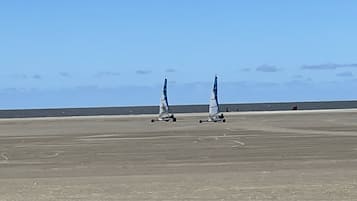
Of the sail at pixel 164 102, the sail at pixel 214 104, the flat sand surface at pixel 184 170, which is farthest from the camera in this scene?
the sail at pixel 164 102

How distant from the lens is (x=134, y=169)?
24953 millimetres

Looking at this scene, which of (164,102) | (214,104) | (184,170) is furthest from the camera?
(164,102)

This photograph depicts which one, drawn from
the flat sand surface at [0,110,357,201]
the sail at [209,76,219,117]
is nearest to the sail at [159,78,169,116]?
the sail at [209,76,219,117]

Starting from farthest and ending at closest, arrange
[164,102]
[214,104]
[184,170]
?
1. [164,102]
2. [214,104]
3. [184,170]

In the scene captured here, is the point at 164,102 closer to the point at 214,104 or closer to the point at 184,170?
the point at 214,104

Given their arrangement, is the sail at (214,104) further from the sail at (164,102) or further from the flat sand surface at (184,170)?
the flat sand surface at (184,170)

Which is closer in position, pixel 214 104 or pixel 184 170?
pixel 184 170

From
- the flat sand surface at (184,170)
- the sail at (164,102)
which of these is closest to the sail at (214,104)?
the sail at (164,102)

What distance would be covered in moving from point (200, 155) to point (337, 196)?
1487 cm

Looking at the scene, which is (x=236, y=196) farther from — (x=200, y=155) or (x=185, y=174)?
(x=200, y=155)

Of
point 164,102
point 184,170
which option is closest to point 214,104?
point 164,102

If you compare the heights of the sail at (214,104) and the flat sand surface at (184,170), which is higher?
the sail at (214,104)

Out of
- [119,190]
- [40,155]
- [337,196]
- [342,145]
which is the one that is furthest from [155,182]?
[342,145]

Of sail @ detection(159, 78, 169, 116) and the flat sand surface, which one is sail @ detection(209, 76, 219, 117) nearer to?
sail @ detection(159, 78, 169, 116)
